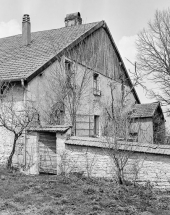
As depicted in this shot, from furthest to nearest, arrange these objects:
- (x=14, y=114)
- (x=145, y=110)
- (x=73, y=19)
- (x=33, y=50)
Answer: (x=145, y=110) < (x=73, y=19) < (x=33, y=50) < (x=14, y=114)

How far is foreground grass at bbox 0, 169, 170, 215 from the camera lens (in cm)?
696

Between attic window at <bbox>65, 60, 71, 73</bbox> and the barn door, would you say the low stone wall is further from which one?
attic window at <bbox>65, 60, 71, 73</bbox>

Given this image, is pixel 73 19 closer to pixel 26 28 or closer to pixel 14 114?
pixel 26 28

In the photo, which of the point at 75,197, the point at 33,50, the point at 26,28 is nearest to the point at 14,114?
the point at 33,50

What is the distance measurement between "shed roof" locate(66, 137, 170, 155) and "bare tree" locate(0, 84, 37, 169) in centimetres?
204

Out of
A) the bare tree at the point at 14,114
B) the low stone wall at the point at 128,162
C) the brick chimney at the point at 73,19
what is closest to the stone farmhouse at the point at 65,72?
the brick chimney at the point at 73,19

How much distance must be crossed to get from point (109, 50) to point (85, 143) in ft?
35.1

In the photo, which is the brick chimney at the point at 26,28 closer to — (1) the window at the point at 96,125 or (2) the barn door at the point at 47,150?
(1) the window at the point at 96,125

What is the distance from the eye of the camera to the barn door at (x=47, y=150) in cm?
1200

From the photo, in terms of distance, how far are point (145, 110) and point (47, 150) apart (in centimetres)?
1060

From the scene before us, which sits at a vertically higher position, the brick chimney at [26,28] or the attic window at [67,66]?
the brick chimney at [26,28]

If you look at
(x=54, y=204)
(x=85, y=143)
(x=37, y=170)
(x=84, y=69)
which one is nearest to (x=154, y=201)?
(x=54, y=204)

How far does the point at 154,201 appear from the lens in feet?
26.2

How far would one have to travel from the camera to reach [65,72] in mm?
14672
